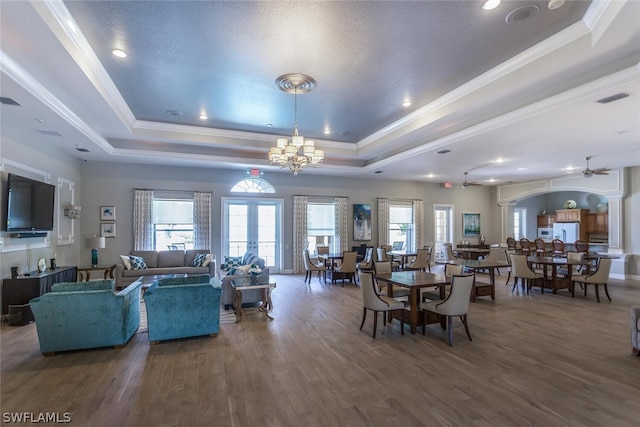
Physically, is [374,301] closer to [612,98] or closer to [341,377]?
[341,377]

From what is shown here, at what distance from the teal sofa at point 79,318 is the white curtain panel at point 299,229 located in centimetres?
623

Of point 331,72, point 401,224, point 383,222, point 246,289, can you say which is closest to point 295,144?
point 331,72

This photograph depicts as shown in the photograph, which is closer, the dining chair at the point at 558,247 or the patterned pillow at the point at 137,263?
the patterned pillow at the point at 137,263

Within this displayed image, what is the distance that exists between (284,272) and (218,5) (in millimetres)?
8047

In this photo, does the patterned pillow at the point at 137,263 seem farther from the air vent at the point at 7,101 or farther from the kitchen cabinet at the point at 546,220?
the kitchen cabinet at the point at 546,220

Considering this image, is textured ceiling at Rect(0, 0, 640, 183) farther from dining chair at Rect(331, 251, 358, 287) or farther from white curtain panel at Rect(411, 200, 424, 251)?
white curtain panel at Rect(411, 200, 424, 251)

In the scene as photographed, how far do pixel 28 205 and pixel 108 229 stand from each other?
293cm

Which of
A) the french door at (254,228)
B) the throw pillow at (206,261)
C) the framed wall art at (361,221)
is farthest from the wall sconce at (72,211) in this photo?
the framed wall art at (361,221)

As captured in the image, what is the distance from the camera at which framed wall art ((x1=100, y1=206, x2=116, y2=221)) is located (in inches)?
326

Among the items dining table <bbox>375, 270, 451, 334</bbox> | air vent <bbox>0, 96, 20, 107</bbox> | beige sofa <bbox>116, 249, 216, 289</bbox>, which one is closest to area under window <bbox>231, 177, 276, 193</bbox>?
beige sofa <bbox>116, 249, 216, 289</bbox>

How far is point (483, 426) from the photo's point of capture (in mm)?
2551

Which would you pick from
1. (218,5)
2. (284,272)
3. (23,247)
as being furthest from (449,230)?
(23,247)

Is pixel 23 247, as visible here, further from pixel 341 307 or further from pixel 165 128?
pixel 341 307

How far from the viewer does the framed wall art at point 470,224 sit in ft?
42.7
